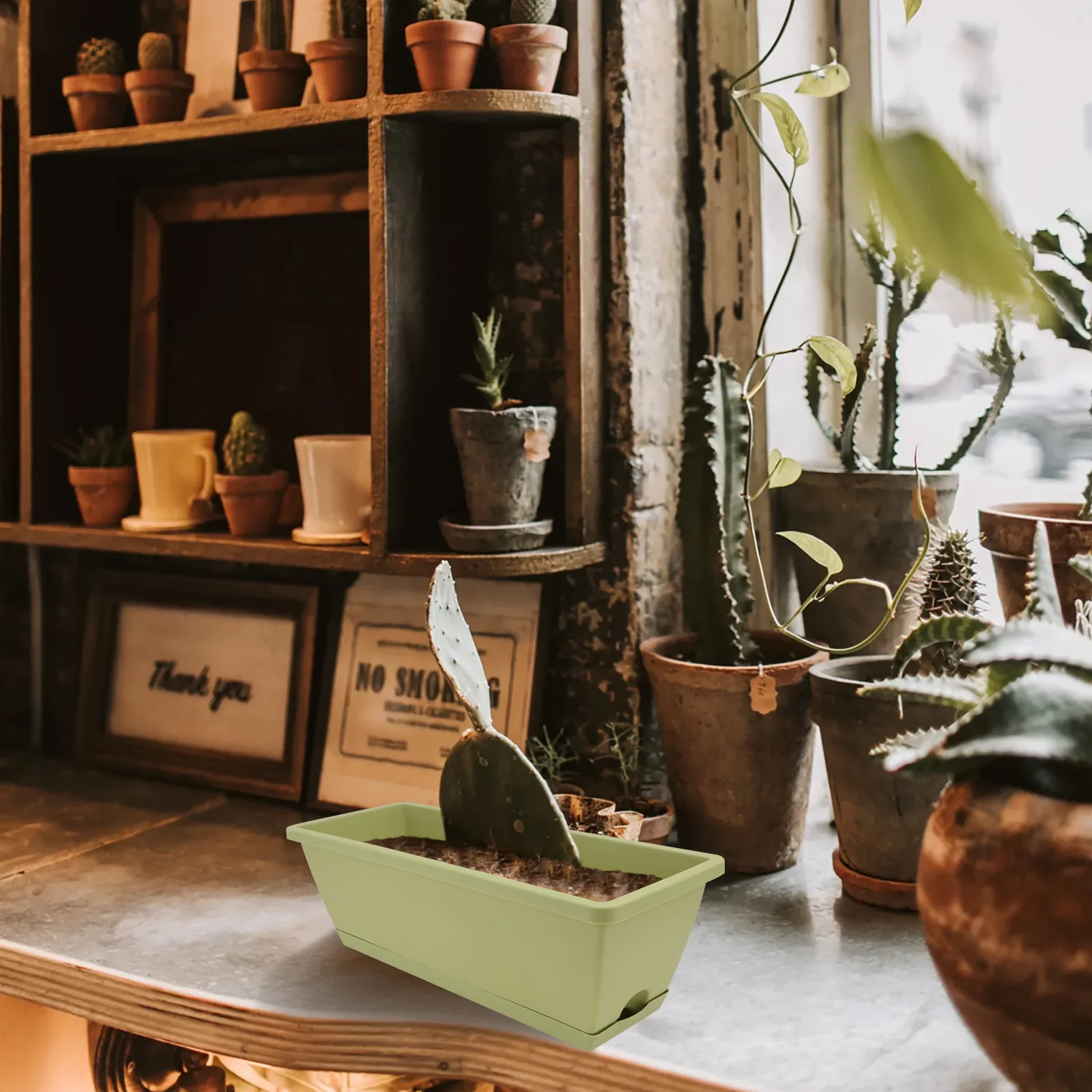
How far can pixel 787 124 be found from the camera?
1.24 metres

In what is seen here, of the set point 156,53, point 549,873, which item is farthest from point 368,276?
point 549,873

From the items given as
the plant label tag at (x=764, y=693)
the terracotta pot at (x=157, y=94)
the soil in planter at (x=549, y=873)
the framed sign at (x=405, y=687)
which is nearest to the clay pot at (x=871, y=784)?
the plant label tag at (x=764, y=693)

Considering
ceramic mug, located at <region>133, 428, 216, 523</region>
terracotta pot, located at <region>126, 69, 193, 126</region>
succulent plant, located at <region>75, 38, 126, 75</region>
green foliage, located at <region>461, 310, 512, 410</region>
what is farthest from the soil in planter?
succulent plant, located at <region>75, 38, 126, 75</region>

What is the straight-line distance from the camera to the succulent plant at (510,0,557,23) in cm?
128

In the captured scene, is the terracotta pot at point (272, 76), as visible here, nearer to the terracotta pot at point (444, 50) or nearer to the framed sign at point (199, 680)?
the terracotta pot at point (444, 50)

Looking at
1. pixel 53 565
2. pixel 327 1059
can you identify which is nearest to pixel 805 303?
pixel 327 1059

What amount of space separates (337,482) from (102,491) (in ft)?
1.26

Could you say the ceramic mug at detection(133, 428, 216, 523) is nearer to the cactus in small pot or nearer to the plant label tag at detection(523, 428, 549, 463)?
the cactus in small pot

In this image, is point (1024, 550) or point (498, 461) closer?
point (1024, 550)

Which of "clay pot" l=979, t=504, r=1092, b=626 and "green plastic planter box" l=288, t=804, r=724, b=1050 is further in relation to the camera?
"clay pot" l=979, t=504, r=1092, b=626

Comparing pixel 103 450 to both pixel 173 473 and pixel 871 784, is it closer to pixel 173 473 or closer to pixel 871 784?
pixel 173 473

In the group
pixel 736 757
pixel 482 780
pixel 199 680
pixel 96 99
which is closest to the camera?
pixel 482 780

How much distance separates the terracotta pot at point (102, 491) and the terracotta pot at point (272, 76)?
1.66 ft

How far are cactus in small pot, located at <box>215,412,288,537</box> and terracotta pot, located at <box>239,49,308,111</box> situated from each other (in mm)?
376
